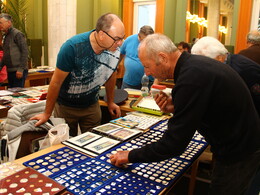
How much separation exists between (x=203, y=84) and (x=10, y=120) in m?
1.66

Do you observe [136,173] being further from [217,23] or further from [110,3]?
[110,3]

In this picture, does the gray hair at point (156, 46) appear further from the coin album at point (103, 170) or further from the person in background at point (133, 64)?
the person in background at point (133, 64)

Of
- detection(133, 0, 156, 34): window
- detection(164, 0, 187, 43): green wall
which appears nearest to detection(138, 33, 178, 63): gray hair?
detection(164, 0, 187, 43): green wall

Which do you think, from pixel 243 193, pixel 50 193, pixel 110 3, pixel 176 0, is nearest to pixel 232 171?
pixel 243 193

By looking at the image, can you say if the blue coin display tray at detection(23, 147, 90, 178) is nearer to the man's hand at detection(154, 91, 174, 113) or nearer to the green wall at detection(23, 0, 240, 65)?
the man's hand at detection(154, 91, 174, 113)

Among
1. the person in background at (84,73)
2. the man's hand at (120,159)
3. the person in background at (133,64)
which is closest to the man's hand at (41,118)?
the person in background at (84,73)

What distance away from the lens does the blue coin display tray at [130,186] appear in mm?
1218

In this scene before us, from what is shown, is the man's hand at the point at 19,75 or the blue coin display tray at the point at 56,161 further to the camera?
the man's hand at the point at 19,75

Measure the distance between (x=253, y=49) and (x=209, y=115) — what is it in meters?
2.15

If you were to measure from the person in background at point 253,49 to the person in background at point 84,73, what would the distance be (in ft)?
5.31

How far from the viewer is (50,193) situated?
113 cm

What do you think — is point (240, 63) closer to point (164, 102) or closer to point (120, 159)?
point (164, 102)

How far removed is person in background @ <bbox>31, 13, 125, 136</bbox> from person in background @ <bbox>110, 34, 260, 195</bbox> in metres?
0.73

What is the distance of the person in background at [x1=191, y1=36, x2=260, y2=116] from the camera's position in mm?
1808
